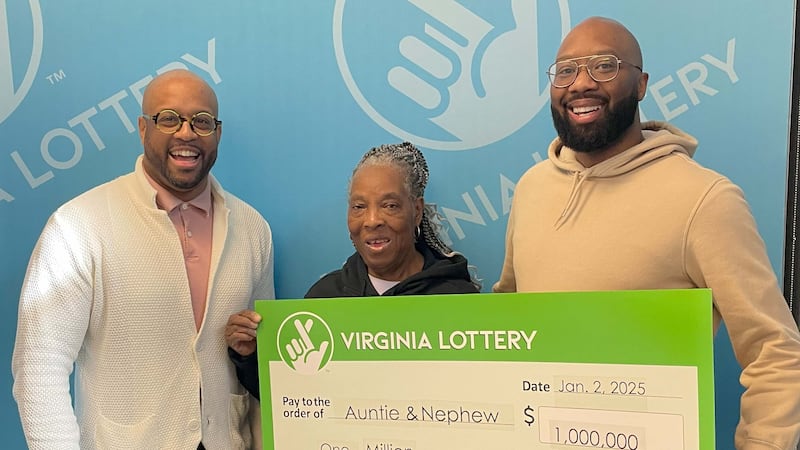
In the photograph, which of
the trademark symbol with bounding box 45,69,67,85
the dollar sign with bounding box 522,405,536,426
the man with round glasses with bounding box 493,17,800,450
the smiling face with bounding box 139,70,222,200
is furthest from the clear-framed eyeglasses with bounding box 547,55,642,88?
the trademark symbol with bounding box 45,69,67,85

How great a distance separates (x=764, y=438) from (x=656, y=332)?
0.29 meters

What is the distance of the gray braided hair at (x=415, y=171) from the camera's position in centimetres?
173

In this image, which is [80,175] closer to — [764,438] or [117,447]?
[117,447]

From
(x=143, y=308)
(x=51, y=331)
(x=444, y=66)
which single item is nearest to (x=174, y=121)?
(x=143, y=308)

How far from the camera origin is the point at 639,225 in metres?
1.34

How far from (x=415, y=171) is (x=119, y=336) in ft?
2.81

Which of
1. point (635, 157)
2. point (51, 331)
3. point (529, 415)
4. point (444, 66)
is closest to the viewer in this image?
point (529, 415)

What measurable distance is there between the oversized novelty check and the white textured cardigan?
0.76ft

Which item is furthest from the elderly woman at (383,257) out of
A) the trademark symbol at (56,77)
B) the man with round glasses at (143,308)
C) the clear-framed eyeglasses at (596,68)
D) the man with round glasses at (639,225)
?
the trademark symbol at (56,77)

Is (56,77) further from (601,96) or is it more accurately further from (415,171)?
(601,96)

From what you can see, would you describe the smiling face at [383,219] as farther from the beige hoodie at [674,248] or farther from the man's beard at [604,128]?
the man's beard at [604,128]

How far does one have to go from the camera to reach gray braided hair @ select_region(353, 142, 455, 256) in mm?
1730

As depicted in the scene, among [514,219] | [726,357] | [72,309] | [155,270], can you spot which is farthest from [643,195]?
[72,309]

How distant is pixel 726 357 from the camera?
171 cm
